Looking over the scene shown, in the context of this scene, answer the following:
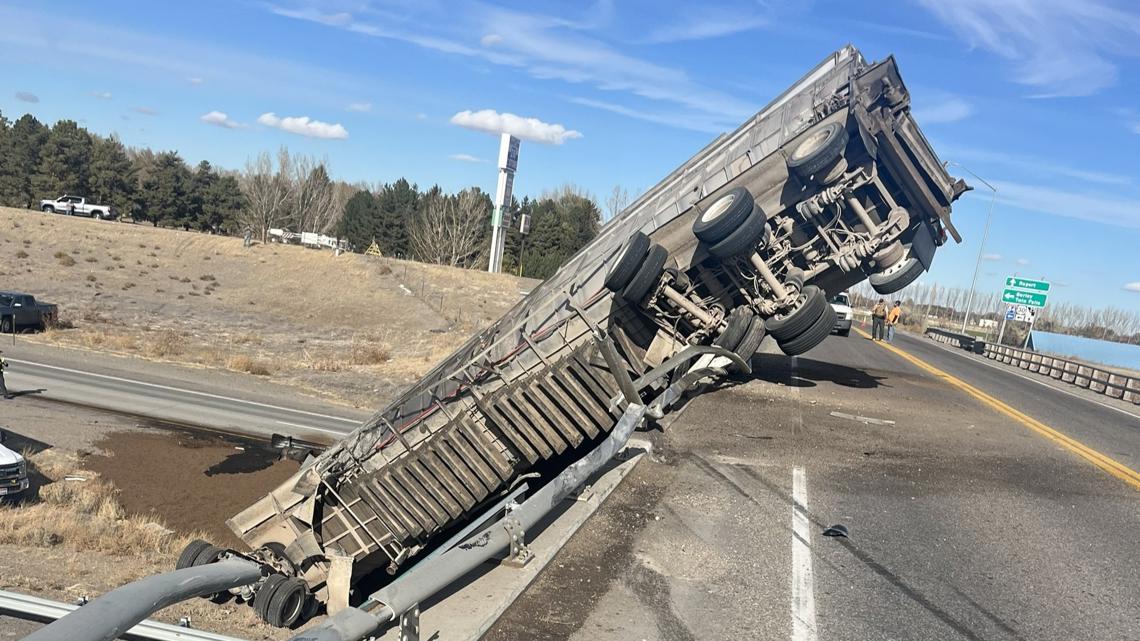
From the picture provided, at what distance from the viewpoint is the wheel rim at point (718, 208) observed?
1060cm

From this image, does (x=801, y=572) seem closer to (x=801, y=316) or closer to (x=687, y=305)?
(x=687, y=305)

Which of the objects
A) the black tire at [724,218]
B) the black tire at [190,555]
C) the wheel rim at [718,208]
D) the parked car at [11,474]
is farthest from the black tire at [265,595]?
the wheel rim at [718,208]

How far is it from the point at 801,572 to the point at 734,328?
20.4ft

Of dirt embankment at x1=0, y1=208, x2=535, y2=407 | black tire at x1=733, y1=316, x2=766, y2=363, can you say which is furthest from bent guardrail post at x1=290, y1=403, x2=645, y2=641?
dirt embankment at x1=0, y1=208, x2=535, y2=407

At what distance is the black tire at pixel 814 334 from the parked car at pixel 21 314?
1139 inches

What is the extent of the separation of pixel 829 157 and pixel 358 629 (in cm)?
942

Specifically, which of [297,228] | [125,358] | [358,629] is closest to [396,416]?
[358,629]

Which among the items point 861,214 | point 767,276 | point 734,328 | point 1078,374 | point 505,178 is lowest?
point 1078,374

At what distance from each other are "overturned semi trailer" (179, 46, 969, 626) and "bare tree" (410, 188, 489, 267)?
65418mm

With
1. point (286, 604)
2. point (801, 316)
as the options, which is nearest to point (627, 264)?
point (801, 316)

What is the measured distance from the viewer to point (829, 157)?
36.2 feet

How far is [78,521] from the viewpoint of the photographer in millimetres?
10844

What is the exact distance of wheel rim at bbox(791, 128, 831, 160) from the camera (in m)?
11.2

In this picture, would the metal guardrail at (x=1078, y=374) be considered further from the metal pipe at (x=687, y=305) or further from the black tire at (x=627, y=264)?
the black tire at (x=627, y=264)
